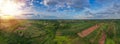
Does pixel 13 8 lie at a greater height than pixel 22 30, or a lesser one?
greater

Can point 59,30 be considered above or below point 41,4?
below

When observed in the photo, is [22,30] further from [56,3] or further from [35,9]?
[56,3]

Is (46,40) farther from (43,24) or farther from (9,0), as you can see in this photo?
(9,0)

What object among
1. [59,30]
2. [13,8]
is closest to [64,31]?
[59,30]

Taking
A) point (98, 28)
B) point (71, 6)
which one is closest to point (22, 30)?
point (71, 6)

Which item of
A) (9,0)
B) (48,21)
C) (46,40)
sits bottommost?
(46,40)

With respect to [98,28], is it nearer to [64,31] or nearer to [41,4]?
[64,31]
